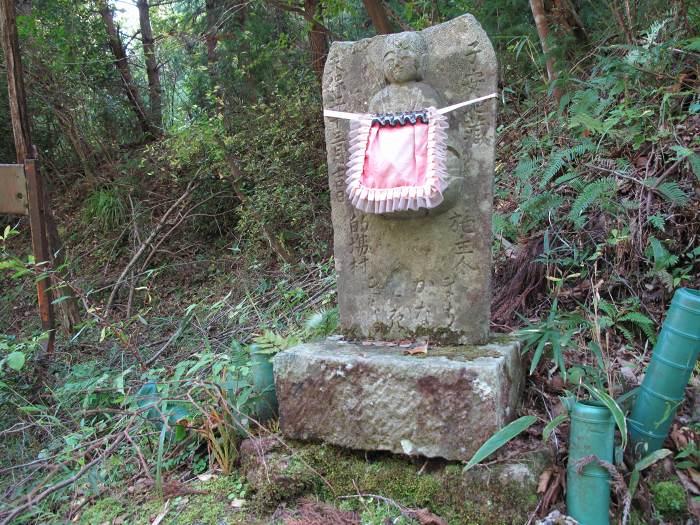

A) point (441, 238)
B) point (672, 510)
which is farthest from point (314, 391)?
point (672, 510)

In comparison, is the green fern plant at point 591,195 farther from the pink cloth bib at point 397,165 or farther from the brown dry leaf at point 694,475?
the brown dry leaf at point 694,475

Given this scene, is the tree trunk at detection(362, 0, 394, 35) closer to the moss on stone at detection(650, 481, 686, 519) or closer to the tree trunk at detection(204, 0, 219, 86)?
the tree trunk at detection(204, 0, 219, 86)

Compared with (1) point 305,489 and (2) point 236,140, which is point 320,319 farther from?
(2) point 236,140

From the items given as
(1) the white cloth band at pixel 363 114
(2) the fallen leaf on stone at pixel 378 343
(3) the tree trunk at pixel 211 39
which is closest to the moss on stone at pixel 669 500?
(2) the fallen leaf on stone at pixel 378 343

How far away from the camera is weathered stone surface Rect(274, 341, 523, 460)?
6.51 ft

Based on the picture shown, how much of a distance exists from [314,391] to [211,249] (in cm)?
454

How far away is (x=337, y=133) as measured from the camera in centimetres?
247

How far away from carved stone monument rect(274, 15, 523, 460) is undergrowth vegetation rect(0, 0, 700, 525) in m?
0.26

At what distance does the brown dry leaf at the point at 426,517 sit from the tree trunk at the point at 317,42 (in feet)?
16.8

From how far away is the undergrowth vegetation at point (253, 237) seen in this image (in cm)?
242

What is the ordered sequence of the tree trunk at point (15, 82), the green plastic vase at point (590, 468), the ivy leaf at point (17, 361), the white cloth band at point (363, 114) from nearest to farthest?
the green plastic vase at point (590, 468) < the white cloth band at point (363, 114) < the ivy leaf at point (17, 361) < the tree trunk at point (15, 82)

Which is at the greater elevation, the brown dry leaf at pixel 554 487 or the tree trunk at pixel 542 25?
the tree trunk at pixel 542 25

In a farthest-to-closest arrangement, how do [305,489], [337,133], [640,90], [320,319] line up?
1. [640,90]
2. [320,319]
3. [337,133]
4. [305,489]

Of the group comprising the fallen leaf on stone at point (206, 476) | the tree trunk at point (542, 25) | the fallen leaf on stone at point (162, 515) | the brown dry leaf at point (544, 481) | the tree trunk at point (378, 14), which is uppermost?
the tree trunk at point (378, 14)
